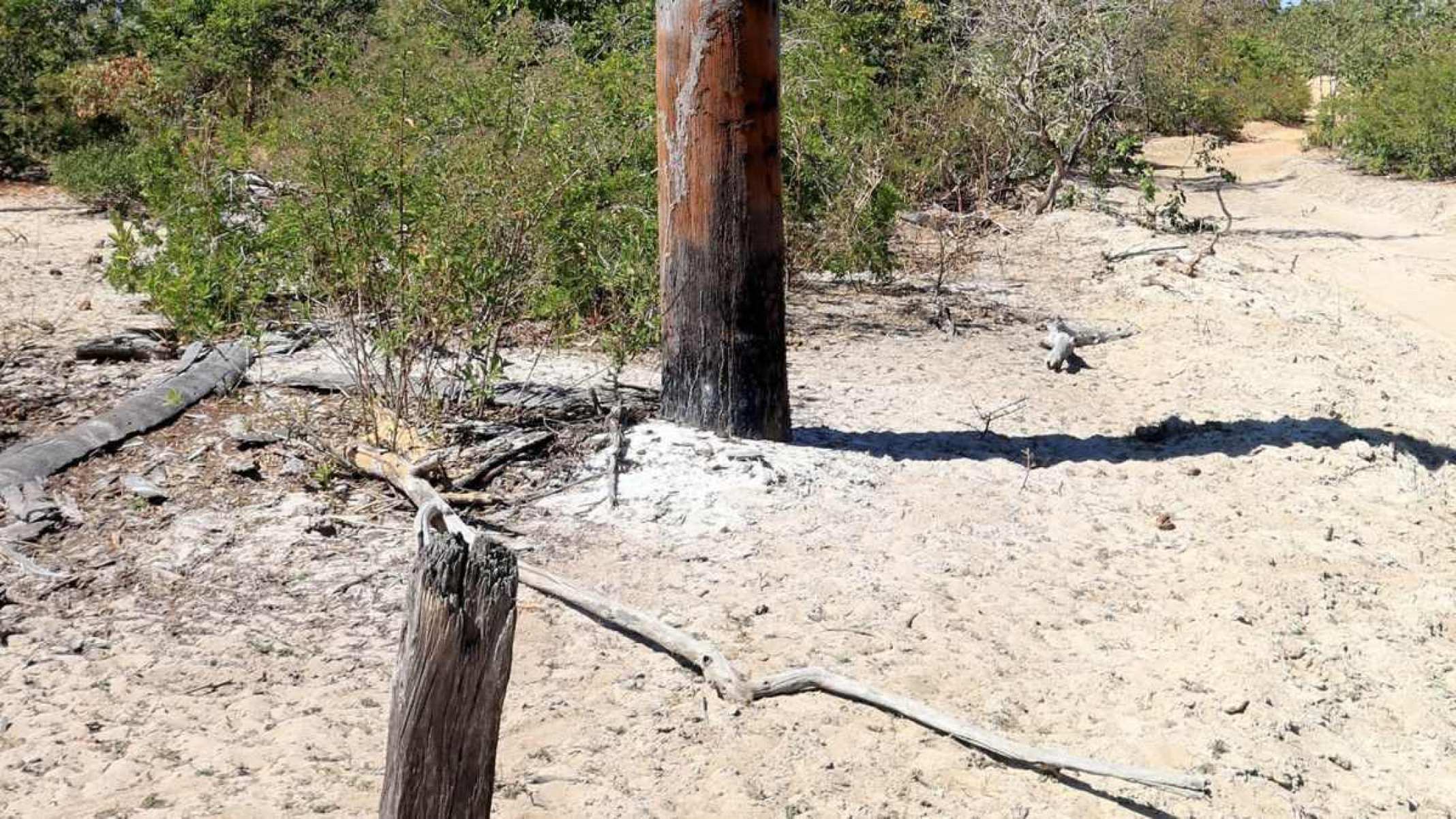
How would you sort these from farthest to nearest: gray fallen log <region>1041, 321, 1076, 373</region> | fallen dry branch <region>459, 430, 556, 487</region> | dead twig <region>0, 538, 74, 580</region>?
1. gray fallen log <region>1041, 321, 1076, 373</region>
2. fallen dry branch <region>459, 430, 556, 487</region>
3. dead twig <region>0, 538, 74, 580</region>

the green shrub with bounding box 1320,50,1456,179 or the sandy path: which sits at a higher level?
the green shrub with bounding box 1320,50,1456,179

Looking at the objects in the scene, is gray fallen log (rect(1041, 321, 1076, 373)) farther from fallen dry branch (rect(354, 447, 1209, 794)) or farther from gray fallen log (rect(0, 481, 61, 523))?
gray fallen log (rect(0, 481, 61, 523))

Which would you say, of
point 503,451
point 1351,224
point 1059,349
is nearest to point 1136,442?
point 1059,349

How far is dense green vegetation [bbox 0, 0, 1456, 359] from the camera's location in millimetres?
5902

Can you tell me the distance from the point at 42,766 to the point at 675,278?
3016 millimetres

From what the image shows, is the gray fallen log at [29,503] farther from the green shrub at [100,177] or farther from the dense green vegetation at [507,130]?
the green shrub at [100,177]

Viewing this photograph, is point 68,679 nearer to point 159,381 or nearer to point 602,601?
point 602,601

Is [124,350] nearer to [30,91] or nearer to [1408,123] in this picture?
[30,91]

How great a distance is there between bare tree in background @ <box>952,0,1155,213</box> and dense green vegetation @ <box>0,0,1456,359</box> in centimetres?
3

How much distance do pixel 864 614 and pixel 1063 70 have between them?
435 inches

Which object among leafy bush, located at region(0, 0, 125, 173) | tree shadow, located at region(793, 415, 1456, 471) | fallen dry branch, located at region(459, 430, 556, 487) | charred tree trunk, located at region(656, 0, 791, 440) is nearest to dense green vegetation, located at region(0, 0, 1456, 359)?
leafy bush, located at region(0, 0, 125, 173)

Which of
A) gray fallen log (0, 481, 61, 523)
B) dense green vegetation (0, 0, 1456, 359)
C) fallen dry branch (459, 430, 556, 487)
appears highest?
dense green vegetation (0, 0, 1456, 359)

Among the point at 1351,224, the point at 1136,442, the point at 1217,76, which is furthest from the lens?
the point at 1217,76

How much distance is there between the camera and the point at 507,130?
6234mm
